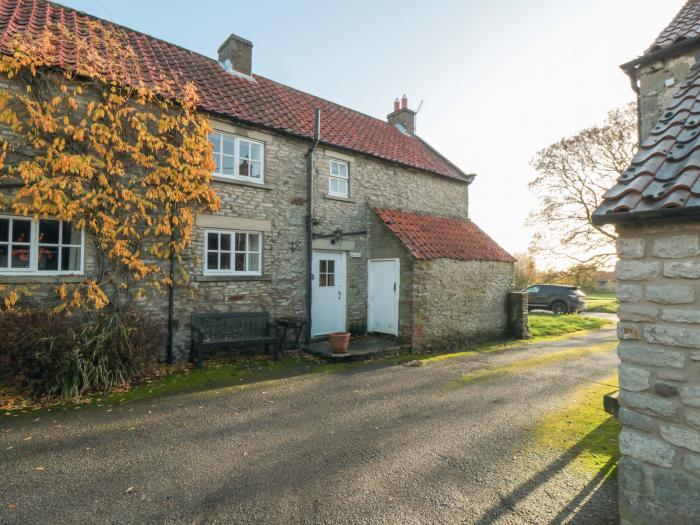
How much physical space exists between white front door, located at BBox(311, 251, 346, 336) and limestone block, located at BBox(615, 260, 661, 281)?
8334mm

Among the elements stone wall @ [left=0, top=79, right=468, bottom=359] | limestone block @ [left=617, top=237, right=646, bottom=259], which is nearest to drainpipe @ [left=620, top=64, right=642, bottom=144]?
limestone block @ [left=617, top=237, right=646, bottom=259]

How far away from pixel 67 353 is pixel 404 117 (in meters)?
15.8

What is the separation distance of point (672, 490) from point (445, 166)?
14.2 m

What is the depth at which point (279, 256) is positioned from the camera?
33.3ft

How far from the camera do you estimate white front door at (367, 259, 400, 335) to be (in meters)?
11.0

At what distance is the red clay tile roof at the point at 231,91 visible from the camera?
855 centimetres

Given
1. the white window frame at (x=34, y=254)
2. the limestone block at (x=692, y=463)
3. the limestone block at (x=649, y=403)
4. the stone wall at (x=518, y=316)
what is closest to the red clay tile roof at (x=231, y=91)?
the white window frame at (x=34, y=254)

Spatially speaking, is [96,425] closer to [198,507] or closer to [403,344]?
[198,507]

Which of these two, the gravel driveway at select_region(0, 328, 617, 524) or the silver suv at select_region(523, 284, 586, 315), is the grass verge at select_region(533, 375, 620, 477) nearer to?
the gravel driveway at select_region(0, 328, 617, 524)

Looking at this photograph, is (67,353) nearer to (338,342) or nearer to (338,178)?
(338,342)

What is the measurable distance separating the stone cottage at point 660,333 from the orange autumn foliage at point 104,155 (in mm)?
7890

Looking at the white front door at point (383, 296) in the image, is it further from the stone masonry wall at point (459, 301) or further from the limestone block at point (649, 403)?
the limestone block at point (649, 403)

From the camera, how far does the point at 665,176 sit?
3.26 metres

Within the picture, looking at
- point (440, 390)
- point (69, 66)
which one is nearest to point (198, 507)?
point (440, 390)
